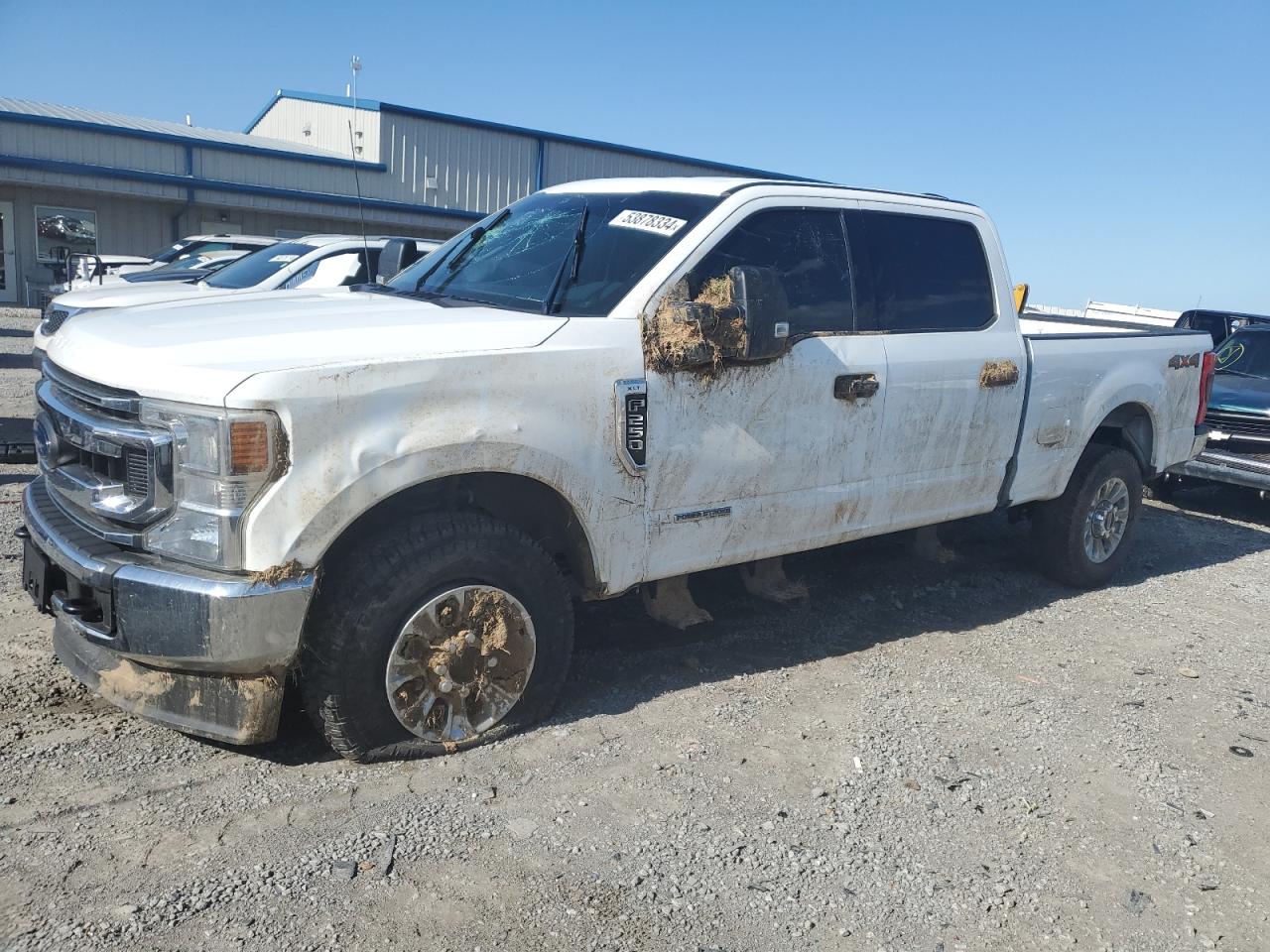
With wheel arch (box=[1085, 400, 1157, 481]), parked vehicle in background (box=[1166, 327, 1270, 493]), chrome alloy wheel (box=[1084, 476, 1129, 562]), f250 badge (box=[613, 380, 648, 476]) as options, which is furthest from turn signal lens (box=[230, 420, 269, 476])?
parked vehicle in background (box=[1166, 327, 1270, 493])

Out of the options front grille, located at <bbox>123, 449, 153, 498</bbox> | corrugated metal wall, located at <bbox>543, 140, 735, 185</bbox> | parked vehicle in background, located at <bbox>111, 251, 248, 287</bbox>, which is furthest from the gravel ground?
corrugated metal wall, located at <bbox>543, 140, 735, 185</bbox>

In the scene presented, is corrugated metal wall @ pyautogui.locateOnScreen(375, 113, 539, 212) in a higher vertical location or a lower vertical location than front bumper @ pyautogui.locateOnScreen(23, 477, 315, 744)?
higher

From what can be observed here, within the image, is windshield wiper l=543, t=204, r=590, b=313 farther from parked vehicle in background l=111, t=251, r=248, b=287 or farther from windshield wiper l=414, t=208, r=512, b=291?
parked vehicle in background l=111, t=251, r=248, b=287

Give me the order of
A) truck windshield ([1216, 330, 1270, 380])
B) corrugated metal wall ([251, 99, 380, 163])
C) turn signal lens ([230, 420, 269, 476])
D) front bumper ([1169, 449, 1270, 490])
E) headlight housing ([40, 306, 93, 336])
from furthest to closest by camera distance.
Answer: corrugated metal wall ([251, 99, 380, 163]) → truck windshield ([1216, 330, 1270, 380]) → headlight housing ([40, 306, 93, 336]) → front bumper ([1169, 449, 1270, 490]) → turn signal lens ([230, 420, 269, 476])

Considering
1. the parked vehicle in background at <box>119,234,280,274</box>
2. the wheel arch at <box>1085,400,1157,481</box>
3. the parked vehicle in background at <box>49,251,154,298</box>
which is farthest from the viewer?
the parked vehicle in background at <box>119,234,280,274</box>

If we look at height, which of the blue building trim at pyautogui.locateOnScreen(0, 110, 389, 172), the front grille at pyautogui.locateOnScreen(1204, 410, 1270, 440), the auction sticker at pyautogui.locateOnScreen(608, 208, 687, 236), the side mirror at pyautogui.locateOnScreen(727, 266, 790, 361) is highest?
the blue building trim at pyautogui.locateOnScreen(0, 110, 389, 172)

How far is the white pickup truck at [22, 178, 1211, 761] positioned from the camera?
3141 mm

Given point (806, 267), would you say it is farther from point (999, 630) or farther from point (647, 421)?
point (999, 630)

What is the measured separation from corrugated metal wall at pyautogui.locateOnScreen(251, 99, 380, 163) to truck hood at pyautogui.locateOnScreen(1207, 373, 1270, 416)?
66.4 feet

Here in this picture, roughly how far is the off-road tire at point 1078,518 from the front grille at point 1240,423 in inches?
128

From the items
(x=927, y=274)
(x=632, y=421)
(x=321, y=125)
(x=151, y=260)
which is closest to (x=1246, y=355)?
(x=927, y=274)

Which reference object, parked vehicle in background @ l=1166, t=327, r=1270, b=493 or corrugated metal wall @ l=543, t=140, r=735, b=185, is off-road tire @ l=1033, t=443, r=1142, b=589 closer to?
parked vehicle in background @ l=1166, t=327, r=1270, b=493

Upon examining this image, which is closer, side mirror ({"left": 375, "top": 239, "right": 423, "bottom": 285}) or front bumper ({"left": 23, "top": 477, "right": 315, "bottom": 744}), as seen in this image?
front bumper ({"left": 23, "top": 477, "right": 315, "bottom": 744})

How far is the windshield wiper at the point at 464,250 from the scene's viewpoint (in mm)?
4797
